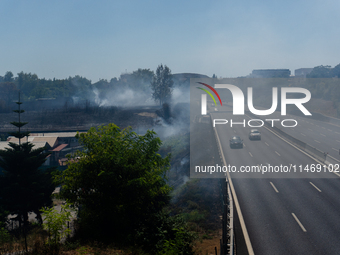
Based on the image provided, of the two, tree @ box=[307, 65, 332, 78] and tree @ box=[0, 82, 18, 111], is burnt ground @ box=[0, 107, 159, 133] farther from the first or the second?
tree @ box=[307, 65, 332, 78]

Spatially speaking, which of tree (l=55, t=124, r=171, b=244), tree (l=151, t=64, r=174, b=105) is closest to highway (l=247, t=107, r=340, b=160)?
tree (l=55, t=124, r=171, b=244)

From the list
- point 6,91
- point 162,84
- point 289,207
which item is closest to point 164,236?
point 289,207

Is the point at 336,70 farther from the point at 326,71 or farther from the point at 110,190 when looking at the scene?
the point at 110,190

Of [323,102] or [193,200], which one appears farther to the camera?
[323,102]

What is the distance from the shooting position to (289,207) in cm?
1727

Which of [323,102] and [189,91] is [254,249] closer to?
[323,102]

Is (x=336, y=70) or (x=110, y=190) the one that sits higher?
(x=336, y=70)

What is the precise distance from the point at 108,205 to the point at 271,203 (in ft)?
39.0

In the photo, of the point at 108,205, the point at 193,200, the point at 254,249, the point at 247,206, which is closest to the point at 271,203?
the point at 247,206

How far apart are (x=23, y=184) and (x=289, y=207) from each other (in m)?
22.5

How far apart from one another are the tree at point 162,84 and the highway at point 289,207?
8699 centimetres

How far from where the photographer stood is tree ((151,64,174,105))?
4557 inches

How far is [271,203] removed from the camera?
18.1 m

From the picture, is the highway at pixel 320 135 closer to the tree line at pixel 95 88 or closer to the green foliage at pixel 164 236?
the green foliage at pixel 164 236
